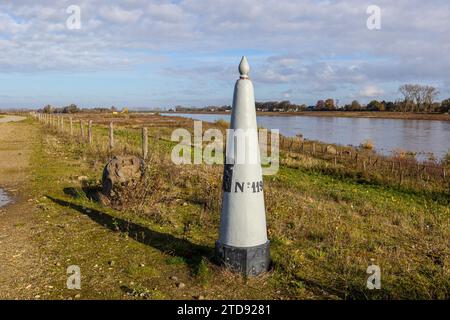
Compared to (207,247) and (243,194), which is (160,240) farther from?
(243,194)

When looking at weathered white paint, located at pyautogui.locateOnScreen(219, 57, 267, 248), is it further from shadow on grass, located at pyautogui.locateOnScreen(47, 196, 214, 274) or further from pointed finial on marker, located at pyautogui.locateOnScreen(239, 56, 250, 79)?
shadow on grass, located at pyautogui.locateOnScreen(47, 196, 214, 274)

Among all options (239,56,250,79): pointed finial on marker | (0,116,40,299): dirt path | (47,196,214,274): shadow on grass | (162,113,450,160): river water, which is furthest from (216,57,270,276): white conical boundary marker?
(162,113,450,160): river water

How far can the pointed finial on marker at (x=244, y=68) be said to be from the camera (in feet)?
14.1

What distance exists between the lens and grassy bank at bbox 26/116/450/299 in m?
4.15

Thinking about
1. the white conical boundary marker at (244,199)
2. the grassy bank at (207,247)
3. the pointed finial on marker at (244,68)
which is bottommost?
the grassy bank at (207,247)

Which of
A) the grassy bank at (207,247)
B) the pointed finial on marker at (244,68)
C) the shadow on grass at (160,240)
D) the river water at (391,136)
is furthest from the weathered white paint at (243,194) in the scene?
the river water at (391,136)

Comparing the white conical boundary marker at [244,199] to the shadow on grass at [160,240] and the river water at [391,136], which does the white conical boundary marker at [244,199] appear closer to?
the shadow on grass at [160,240]

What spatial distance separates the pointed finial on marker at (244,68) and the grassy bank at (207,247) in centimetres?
223

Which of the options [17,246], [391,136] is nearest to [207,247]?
[17,246]

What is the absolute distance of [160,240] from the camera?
221 inches

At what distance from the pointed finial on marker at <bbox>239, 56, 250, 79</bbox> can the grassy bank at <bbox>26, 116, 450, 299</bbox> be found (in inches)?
87.6
